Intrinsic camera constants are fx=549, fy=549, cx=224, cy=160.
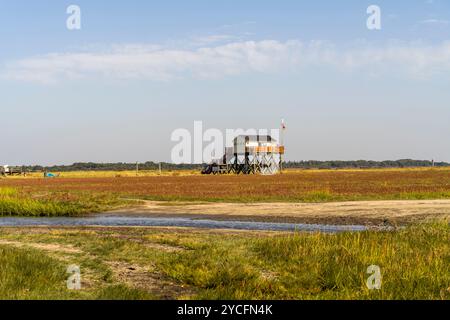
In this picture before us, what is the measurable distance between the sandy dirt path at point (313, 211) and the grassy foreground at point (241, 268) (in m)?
10.5

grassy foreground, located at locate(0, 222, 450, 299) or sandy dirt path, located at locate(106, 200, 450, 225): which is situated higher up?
grassy foreground, located at locate(0, 222, 450, 299)

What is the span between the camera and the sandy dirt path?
29359 millimetres

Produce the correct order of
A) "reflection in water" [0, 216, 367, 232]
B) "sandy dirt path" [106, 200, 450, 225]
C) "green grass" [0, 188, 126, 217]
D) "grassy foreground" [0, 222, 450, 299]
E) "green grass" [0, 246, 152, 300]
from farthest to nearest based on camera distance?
"green grass" [0, 188, 126, 217]
"sandy dirt path" [106, 200, 450, 225]
"reflection in water" [0, 216, 367, 232]
"grassy foreground" [0, 222, 450, 299]
"green grass" [0, 246, 152, 300]

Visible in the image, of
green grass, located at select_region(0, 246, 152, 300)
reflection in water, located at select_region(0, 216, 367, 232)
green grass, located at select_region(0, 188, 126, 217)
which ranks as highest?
green grass, located at select_region(0, 246, 152, 300)

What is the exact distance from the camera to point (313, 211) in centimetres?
3369

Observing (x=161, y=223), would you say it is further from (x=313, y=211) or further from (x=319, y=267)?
(x=319, y=267)

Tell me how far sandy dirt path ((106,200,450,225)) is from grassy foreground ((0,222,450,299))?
10.5 meters

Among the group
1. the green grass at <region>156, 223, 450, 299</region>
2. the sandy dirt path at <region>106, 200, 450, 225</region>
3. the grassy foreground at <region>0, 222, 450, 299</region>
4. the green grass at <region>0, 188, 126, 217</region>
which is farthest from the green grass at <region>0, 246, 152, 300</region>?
the green grass at <region>0, 188, 126, 217</region>

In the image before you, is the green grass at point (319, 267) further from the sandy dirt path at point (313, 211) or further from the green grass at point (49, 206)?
the green grass at point (49, 206)

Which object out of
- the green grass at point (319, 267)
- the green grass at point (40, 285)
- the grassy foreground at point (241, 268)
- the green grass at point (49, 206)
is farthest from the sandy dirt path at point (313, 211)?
the green grass at point (40, 285)

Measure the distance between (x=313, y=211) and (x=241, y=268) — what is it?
2063 centimetres

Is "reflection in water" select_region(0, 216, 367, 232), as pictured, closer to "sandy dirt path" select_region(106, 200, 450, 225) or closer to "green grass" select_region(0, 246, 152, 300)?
"sandy dirt path" select_region(106, 200, 450, 225)
